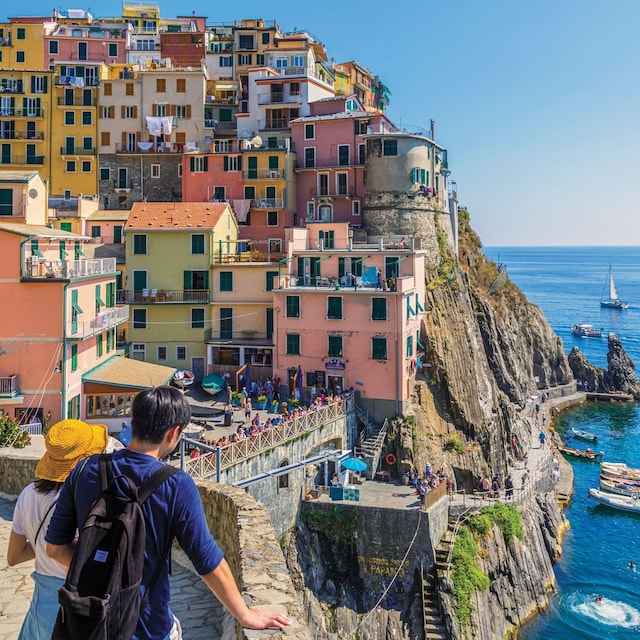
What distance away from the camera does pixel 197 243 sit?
41.2m

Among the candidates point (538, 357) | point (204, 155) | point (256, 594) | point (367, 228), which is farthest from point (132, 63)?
point (256, 594)

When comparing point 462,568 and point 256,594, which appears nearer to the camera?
point 256,594

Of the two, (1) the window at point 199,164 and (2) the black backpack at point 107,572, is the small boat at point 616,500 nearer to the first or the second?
(1) the window at point 199,164

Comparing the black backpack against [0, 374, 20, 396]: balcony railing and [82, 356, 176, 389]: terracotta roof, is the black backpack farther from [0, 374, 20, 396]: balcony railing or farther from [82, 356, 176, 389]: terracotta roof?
[0, 374, 20, 396]: balcony railing

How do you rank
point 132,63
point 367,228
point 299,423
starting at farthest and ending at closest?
point 132,63
point 367,228
point 299,423

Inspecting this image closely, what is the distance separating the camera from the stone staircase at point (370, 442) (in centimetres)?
3391

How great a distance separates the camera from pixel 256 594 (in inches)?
283

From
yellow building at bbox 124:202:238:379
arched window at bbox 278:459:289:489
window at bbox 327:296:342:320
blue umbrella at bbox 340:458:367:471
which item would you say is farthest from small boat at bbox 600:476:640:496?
yellow building at bbox 124:202:238:379

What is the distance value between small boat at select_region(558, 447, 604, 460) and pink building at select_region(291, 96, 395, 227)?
25.8 m

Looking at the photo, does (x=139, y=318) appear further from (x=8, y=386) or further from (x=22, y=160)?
(x=22, y=160)

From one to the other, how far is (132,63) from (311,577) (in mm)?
51614

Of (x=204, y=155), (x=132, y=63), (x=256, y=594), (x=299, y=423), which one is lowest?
(x=299, y=423)

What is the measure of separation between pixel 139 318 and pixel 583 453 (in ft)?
121

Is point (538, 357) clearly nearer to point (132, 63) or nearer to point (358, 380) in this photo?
point (358, 380)
